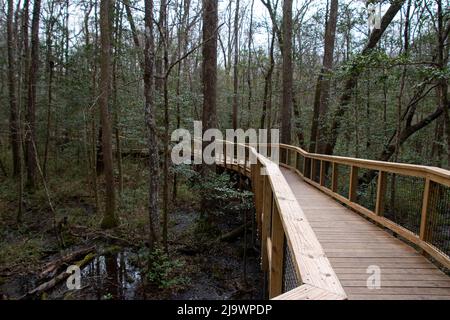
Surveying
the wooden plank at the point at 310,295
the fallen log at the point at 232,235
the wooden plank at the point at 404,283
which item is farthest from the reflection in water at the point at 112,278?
the wooden plank at the point at 310,295

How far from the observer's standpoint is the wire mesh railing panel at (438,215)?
127 inches

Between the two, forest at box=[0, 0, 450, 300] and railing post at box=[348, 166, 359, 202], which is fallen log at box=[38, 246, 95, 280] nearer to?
forest at box=[0, 0, 450, 300]

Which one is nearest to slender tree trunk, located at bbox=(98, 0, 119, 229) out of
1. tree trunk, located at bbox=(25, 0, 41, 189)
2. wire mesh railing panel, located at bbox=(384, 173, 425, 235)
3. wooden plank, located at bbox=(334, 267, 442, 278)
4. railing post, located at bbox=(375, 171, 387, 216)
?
tree trunk, located at bbox=(25, 0, 41, 189)

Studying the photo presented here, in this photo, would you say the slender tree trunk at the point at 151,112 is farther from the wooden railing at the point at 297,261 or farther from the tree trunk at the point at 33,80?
the tree trunk at the point at 33,80

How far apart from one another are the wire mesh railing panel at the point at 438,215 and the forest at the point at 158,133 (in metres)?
3.70

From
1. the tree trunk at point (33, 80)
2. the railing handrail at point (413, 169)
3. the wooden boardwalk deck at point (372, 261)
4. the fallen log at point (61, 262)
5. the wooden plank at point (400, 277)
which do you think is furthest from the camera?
the tree trunk at point (33, 80)

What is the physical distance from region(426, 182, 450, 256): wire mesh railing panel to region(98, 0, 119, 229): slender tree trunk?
819 centimetres

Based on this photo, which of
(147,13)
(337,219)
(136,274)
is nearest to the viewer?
(337,219)

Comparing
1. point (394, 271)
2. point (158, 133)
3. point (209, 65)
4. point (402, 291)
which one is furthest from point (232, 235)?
point (402, 291)

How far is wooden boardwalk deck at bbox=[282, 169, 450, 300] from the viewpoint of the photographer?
102 inches
